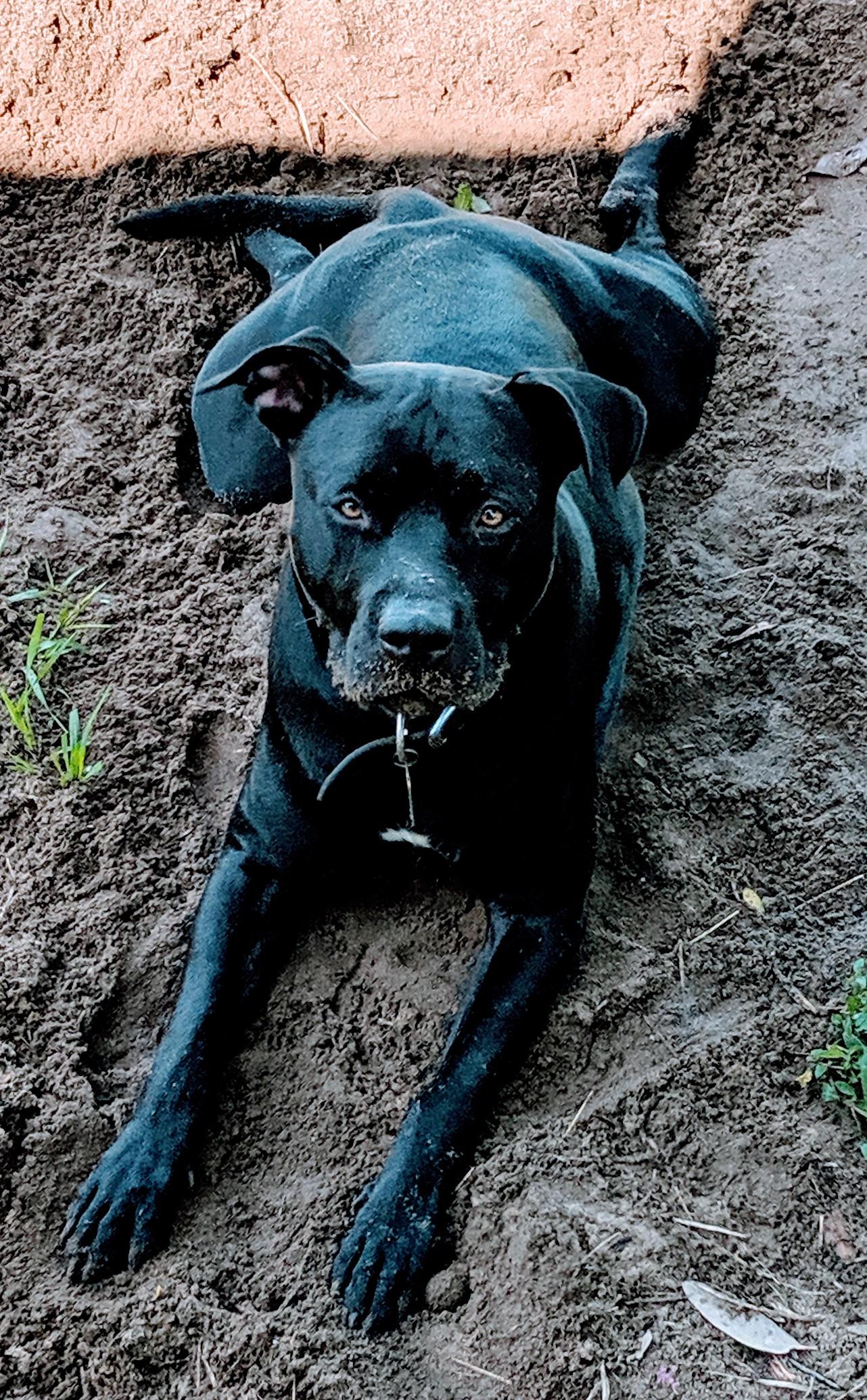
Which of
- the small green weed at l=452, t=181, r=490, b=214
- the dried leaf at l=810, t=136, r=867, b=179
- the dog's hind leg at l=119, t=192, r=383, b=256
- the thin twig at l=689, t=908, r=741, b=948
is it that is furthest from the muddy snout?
the dried leaf at l=810, t=136, r=867, b=179

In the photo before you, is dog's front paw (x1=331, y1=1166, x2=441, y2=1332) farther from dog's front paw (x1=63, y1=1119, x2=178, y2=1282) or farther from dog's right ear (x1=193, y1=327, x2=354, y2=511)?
dog's right ear (x1=193, y1=327, x2=354, y2=511)

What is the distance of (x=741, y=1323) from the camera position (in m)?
2.80

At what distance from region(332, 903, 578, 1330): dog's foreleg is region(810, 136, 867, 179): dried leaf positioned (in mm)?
2536

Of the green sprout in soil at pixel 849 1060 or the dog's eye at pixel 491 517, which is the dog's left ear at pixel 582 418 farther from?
the green sprout in soil at pixel 849 1060

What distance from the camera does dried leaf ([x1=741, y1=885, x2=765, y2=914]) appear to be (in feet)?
11.3

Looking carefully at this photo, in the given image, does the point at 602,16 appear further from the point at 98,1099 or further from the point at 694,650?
the point at 98,1099

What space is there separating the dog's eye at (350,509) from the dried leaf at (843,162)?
2.60 m

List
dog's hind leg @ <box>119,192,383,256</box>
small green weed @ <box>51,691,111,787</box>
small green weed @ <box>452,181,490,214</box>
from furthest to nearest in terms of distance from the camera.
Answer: small green weed @ <box>452,181,490,214</box>, dog's hind leg @ <box>119,192,383,256</box>, small green weed @ <box>51,691,111,787</box>

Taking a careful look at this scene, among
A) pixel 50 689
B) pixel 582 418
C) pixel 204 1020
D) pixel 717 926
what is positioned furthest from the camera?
pixel 50 689

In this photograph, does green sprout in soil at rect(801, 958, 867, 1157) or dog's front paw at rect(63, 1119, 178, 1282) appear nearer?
dog's front paw at rect(63, 1119, 178, 1282)

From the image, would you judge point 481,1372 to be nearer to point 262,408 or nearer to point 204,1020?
point 204,1020

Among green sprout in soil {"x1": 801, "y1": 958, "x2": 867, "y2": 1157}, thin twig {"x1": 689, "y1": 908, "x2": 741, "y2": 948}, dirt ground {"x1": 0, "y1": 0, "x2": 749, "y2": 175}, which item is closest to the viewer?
green sprout in soil {"x1": 801, "y1": 958, "x2": 867, "y2": 1157}

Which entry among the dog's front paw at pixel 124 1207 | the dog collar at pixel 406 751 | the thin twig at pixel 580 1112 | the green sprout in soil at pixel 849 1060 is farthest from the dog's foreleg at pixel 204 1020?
the green sprout in soil at pixel 849 1060

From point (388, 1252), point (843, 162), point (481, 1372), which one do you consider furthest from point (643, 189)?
point (481, 1372)
